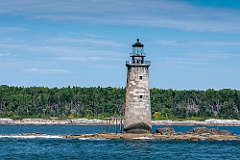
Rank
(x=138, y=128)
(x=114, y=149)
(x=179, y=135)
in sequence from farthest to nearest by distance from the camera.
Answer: (x=179, y=135)
(x=138, y=128)
(x=114, y=149)

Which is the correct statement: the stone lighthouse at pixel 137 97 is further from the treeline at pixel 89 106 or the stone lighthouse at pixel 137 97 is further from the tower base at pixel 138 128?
the treeline at pixel 89 106

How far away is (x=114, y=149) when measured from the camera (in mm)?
65750

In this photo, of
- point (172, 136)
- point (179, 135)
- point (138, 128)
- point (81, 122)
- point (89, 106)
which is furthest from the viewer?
point (89, 106)

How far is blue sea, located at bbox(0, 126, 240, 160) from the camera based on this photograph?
199ft

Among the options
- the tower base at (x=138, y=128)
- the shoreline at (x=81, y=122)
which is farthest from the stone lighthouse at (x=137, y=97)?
the shoreline at (x=81, y=122)

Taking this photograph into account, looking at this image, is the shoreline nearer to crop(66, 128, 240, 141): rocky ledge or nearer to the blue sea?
crop(66, 128, 240, 141): rocky ledge

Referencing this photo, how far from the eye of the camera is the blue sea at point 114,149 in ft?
199

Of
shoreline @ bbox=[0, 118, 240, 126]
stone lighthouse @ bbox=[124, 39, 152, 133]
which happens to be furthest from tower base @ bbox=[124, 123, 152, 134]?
shoreline @ bbox=[0, 118, 240, 126]

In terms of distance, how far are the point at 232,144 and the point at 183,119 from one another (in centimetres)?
11945

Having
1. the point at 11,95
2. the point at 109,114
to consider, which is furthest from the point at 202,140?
the point at 11,95

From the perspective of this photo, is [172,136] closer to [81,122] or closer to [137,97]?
[137,97]

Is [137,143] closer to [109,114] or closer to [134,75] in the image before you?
[134,75]

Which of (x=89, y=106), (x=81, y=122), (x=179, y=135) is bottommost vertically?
(x=179, y=135)

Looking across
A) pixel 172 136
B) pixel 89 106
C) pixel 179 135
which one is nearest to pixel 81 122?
pixel 89 106
